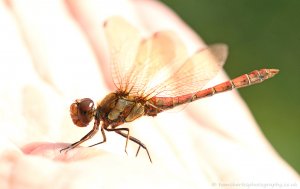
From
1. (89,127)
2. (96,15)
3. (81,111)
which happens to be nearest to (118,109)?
(89,127)

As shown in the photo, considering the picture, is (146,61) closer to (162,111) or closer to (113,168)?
(162,111)

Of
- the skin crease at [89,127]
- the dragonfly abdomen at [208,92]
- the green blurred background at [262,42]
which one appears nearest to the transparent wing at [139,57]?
the dragonfly abdomen at [208,92]

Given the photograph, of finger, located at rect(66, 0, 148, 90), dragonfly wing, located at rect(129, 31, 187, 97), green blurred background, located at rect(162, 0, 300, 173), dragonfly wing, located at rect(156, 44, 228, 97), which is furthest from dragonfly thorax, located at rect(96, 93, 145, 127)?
green blurred background, located at rect(162, 0, 300, 173)

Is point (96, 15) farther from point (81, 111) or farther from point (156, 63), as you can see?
point (81, 111)

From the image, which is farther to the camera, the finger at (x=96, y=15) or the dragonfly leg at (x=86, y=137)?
the finger at (x=96, y=15)

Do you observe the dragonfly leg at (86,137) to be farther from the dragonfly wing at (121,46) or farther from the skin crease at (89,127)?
the dragonfly wing at (121,46)

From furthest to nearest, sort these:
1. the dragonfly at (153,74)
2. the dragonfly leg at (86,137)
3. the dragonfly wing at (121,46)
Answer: the dragonfly wing at (121,46) < the dragonfly at (153,74) < the dragonfly leg at (86,137)
